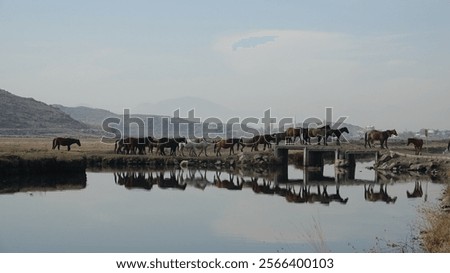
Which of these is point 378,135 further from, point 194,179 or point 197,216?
point 197,216

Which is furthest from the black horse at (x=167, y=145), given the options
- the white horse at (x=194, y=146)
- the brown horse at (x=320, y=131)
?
the brown horse at (x=320, y=131)

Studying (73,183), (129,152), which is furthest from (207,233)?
(129,152)

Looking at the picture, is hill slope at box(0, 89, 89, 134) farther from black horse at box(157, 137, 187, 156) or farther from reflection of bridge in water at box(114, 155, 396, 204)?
reflection of bridge in water at box(114, 155, 396, 204)

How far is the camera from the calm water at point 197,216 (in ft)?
33.6

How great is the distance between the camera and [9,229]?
38.0ft

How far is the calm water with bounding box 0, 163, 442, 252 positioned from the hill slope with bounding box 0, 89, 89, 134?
1549 inches

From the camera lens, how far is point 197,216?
13578mm

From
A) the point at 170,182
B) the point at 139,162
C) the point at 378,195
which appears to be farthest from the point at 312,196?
the point at 139,162

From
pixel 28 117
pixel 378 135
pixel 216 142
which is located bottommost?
pixel 216 142

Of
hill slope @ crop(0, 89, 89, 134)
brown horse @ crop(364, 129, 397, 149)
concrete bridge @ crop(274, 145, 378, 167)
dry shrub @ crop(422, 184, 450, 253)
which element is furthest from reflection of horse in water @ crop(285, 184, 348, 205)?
hill slope @ crop(0, 89, 89, 134)

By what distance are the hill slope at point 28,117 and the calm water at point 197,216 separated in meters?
39.3

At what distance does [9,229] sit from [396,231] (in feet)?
22.8

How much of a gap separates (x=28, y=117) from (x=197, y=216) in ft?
186
